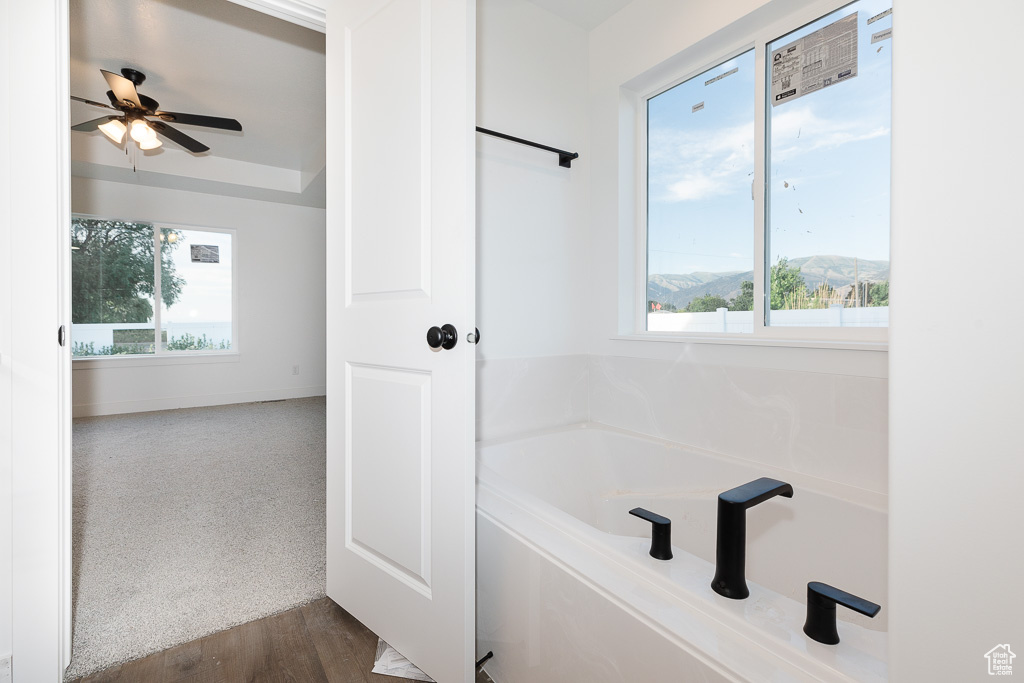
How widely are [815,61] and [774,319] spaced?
0.92 meters

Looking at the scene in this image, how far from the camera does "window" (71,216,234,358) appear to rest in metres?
4.89

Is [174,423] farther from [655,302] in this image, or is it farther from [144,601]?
[655,302]

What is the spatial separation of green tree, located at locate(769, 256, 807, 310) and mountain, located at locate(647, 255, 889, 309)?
0.07 feet

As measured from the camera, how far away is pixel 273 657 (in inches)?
56.4

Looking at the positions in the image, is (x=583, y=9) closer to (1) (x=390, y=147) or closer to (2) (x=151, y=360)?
(1) (x=390, y=147)

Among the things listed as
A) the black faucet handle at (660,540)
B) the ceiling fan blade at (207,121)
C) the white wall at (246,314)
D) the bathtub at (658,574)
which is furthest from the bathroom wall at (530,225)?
the white wall at (246,314)

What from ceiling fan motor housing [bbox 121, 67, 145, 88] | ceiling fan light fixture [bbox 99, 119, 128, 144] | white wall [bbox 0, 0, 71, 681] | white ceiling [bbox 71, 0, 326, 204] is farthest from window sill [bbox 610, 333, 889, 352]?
ceiling fan motor housing [bbox 121, 67, 145, 88]

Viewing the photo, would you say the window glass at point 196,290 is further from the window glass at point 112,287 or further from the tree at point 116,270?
the window glass at point 112,287

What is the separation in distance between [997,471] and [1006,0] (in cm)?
41

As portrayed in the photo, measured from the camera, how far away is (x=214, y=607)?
5.46 feet

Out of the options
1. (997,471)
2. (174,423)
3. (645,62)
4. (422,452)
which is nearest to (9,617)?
(422,452)

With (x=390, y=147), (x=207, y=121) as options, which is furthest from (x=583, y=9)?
(x=207, y=121)

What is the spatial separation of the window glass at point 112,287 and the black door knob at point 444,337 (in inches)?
214

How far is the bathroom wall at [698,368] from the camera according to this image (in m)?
1.52
